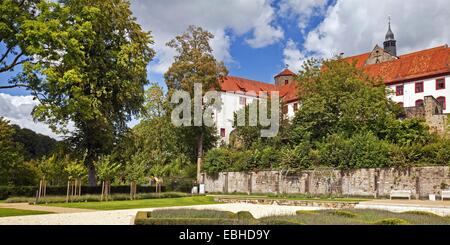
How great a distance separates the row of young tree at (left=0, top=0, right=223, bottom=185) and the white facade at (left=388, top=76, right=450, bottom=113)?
22.1 meters

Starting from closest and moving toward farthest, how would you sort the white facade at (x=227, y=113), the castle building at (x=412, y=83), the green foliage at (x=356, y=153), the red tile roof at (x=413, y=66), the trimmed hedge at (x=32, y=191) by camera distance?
the trimmed hedge at (x=32, y=191) → the green foliage at (x=356, y=153) → the castle building at (x=412, y=83) → the red tile roof at (x=413, y=66) → the white facade at (x=227, y=113)

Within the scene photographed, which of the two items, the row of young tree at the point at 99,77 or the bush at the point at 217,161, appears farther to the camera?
the bush at the point at 217,161

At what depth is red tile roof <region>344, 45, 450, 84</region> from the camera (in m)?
48.2

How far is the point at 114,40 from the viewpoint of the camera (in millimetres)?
32406

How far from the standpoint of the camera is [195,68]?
42438mm

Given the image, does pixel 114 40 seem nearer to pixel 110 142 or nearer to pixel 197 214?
pixel 110 142

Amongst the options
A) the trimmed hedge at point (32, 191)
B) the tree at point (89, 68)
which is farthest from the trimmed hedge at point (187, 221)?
the trimmed hedge at point (32, 191)

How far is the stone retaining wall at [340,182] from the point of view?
29.2 m

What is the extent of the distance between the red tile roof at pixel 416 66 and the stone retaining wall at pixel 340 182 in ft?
56.5

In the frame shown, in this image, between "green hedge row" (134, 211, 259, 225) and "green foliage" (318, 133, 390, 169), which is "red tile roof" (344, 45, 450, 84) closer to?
"green foliage" (318, 133, 390, 169)

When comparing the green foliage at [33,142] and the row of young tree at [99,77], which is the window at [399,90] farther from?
the green foliage at [33,142]

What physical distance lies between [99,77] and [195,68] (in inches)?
516

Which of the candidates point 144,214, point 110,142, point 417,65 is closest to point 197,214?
point 144,214

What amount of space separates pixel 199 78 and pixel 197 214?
94.4 feet
